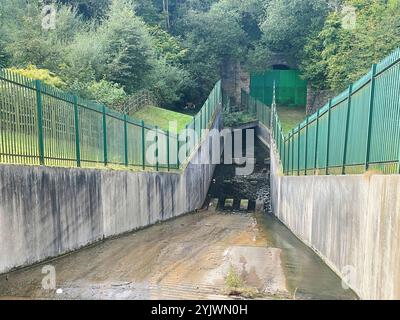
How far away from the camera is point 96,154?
1061 cm

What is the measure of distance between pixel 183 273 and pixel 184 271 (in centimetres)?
15

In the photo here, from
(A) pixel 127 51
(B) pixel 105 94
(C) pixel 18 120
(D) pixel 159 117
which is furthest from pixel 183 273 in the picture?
(A) pixel 127 51

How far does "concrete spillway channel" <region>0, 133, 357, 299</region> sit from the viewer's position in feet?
19.2

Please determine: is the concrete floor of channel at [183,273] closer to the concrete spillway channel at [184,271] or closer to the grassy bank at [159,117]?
Answer: the concrete spillway channel at [184,271]

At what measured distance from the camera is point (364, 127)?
6.52 meters

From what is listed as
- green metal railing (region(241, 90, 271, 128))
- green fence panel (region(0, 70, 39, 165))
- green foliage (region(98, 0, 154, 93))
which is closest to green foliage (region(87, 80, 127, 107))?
green foliage (region(98, 0, 154, 93))

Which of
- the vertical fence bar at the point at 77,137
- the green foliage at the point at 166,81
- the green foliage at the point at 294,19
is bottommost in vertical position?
the vertical fence bar at the point at 77,137

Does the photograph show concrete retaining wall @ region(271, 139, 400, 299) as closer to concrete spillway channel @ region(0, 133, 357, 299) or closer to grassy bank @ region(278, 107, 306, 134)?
concrete spillway channel @ region(0, 133, 357, 299)

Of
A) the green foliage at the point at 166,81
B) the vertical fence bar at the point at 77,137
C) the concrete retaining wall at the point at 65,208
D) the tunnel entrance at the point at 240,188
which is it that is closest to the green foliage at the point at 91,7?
the green foliage at the point at 166,81

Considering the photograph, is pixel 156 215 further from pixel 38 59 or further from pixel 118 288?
pixel 38 59

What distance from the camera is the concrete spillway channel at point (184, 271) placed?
5844 mm

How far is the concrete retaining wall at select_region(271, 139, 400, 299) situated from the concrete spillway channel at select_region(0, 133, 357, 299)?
0.38m

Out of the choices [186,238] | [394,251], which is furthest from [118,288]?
[186,238]
